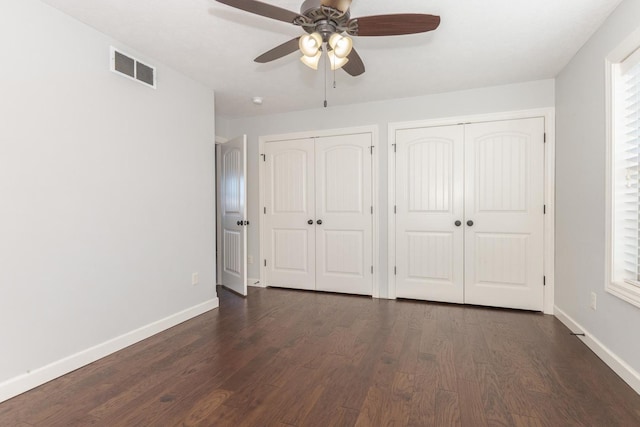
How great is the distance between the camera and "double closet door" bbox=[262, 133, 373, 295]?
4035mm

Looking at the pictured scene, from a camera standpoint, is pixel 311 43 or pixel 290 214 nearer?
pixel 311 43

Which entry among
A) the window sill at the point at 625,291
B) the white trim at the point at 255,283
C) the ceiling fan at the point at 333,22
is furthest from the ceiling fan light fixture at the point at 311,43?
the white trim at the point at 255,283

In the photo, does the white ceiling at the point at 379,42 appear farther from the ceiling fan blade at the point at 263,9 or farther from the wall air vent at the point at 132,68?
the ceiling fan blade at the point at 263,9

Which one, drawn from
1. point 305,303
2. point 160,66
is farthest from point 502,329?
point 160,66

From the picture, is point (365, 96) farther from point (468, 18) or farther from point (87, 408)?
point (87, 408)

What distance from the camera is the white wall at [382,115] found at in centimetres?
338

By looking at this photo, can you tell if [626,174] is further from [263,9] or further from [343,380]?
[263,9]

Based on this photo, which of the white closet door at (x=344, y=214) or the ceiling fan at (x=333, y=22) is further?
the white closet door at (x=344, y=214)

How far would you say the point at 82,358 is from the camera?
2258mm

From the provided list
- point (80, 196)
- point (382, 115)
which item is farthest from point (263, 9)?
point (382, 115)

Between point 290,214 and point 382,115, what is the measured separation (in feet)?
5.77

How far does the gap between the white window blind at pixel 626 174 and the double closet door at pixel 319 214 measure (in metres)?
2.28

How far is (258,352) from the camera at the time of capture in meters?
2.45

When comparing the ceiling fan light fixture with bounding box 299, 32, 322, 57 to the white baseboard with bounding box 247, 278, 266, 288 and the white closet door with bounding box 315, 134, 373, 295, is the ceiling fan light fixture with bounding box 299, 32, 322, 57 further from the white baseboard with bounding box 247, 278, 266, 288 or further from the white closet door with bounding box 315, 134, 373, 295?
the white baseboard with bounding box 247, 278, 266, 288
